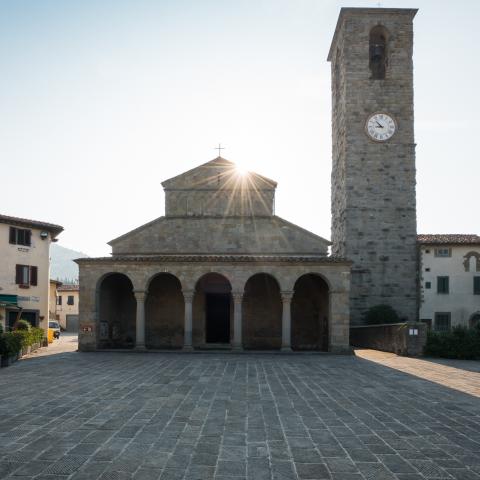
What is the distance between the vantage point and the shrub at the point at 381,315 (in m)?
→ 28.4

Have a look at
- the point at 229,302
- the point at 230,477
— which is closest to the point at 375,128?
the point at 229,302

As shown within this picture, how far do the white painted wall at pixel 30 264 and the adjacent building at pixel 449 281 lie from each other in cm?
2240

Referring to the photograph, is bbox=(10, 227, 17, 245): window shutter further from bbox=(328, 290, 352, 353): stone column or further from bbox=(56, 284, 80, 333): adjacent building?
bbox=(56, 284, 80, 333): adjacent building

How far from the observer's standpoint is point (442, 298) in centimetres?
3127

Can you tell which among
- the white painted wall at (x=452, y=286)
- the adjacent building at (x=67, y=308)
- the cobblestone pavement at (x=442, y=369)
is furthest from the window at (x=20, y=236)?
the adjacent building at (x=67, y=308)

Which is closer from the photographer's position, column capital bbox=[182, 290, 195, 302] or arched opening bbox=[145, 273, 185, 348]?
column capital bbox=[182, 290, 195, 302]

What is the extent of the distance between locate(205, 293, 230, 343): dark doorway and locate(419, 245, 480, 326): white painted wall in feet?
42.6

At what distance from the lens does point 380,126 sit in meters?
30.8

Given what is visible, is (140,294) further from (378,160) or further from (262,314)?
(378,160)

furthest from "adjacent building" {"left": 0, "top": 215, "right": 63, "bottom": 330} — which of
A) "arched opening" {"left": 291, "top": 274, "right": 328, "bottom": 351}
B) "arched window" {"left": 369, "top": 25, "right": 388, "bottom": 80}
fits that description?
"arched window" {"left": 369, "top": 25, "right": 388, "bottom": 80}

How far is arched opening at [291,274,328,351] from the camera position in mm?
25641

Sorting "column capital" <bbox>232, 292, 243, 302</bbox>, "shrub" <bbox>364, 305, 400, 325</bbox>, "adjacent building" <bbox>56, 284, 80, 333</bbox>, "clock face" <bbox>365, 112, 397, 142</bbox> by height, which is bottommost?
"adjacent building" <bbox>56, 284, 80, 333</bbox>

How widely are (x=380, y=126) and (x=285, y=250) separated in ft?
36.9

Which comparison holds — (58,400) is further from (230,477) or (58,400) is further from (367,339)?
(367,339)
